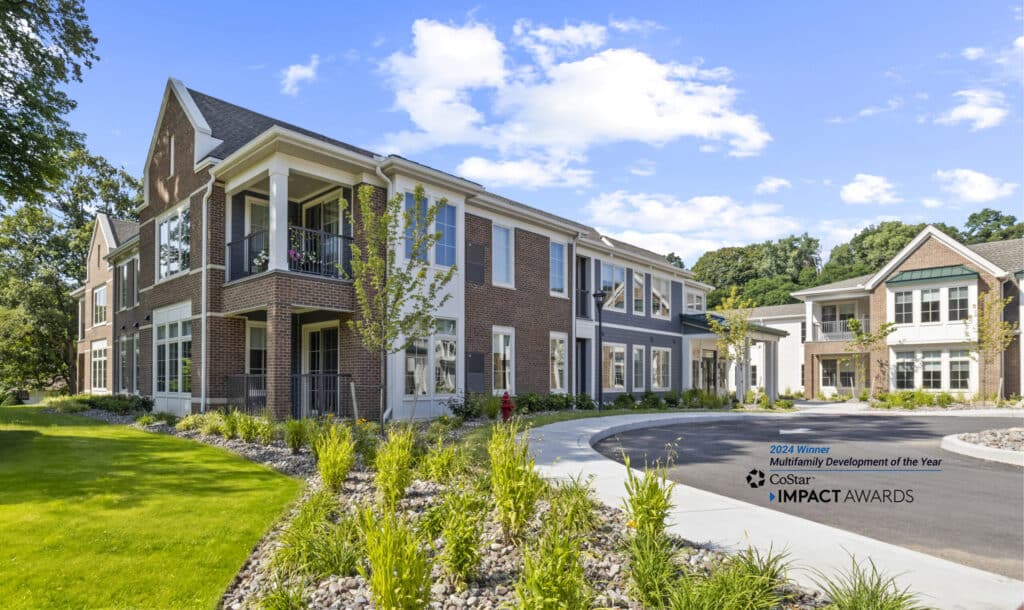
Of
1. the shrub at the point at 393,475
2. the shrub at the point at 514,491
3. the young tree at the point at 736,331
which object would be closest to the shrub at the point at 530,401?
the young tree at the point at 736,331

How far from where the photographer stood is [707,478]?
27.2 feet

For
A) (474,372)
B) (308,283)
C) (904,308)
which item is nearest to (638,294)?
(474,372)

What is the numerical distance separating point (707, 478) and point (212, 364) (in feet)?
41.4

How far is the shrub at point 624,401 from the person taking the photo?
21.4 m

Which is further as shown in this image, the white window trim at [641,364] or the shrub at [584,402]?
the white window trim at [641,364]

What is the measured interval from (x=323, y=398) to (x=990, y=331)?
28.4m

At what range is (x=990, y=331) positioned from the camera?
26516mm

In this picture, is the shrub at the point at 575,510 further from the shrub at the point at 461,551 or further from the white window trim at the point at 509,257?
the white window trim at the point at 509,257

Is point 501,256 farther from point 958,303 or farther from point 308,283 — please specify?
point 958,303

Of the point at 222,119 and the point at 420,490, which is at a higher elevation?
the point at 222,119

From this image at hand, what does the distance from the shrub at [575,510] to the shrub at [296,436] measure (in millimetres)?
5728

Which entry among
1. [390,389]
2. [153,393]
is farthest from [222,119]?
[390,389]

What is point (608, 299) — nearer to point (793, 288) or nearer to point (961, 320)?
point (961, 320)

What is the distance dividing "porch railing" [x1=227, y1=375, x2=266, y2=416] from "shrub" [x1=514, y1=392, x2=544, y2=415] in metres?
6.95
